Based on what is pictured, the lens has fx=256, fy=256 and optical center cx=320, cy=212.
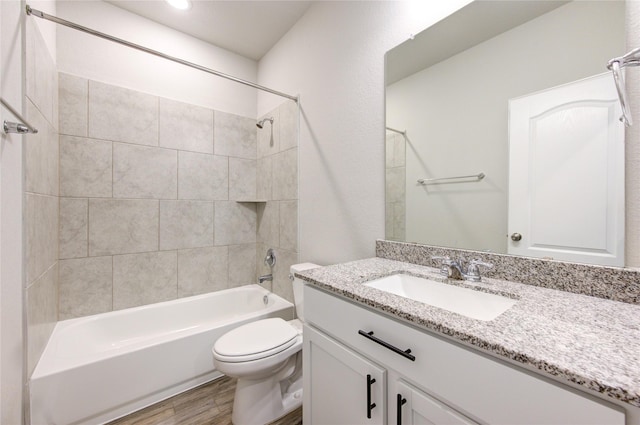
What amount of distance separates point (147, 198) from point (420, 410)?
7.42 feet

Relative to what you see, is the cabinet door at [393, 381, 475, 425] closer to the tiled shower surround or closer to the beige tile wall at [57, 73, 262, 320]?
the tiled shower surround

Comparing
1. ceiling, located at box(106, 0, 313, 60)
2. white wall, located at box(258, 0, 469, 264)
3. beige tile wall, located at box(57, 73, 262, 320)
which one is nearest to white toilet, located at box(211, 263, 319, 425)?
white wall, located at box(258, 0, 469, 264)

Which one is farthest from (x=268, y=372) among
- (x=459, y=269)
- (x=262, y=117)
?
(x=262, y=117)

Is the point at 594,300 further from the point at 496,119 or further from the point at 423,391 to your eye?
the point at 496,119

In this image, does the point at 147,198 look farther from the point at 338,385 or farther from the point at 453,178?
the point at 453,178

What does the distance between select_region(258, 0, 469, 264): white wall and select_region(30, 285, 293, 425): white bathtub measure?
0.84 meters

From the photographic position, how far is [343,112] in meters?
1.67

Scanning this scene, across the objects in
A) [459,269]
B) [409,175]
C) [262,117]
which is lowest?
[459,269]

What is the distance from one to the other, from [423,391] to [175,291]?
2.15m

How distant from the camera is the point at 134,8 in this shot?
6.40 ft

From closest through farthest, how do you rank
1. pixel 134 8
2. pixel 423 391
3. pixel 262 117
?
pixel 423 391, pixel 134 8, pixel 262 117

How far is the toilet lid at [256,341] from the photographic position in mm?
1311

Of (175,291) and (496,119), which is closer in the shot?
(496,119)

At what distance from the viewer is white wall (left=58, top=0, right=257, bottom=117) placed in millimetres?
1801
